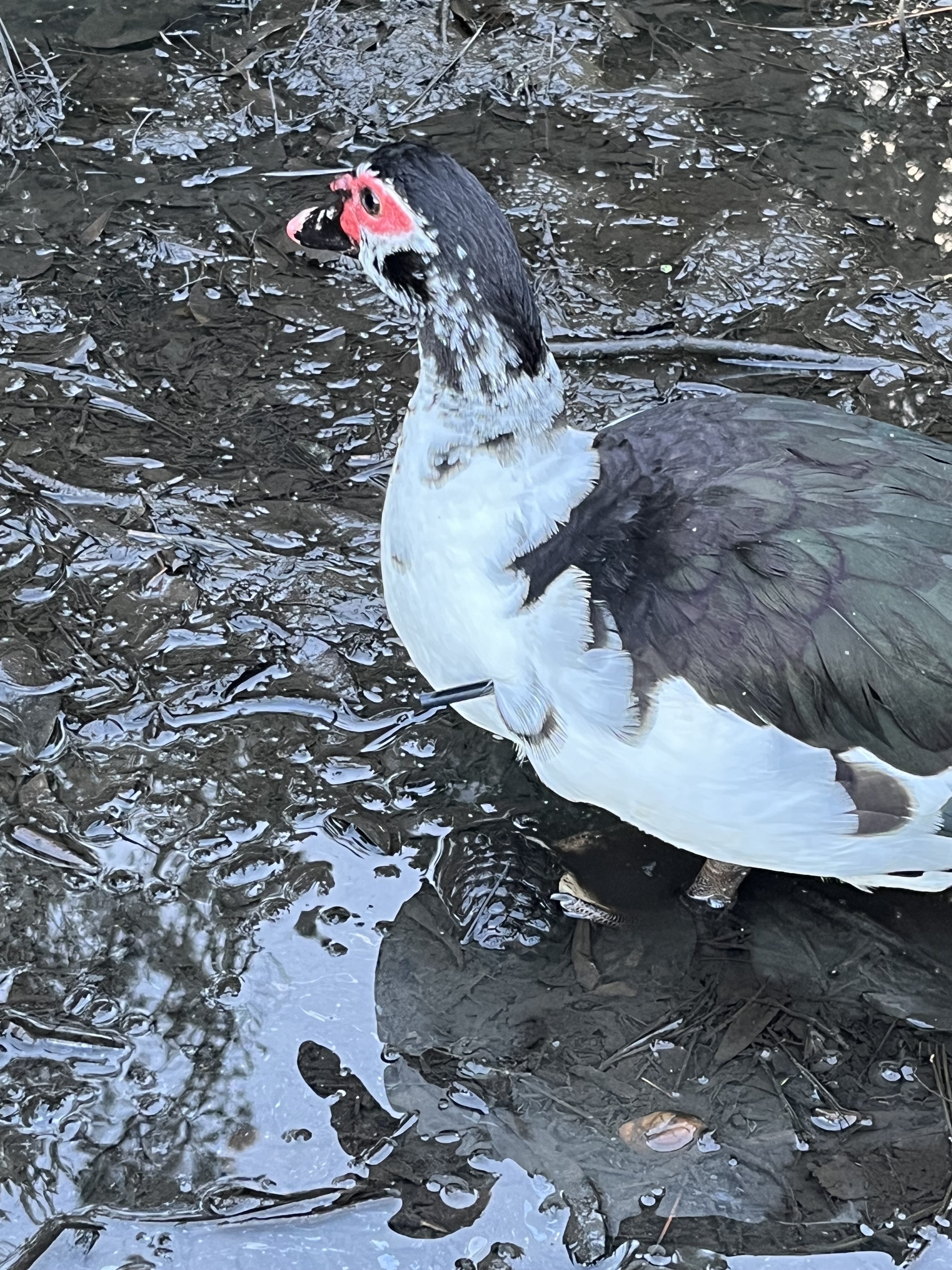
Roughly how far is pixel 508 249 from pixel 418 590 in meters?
0.80

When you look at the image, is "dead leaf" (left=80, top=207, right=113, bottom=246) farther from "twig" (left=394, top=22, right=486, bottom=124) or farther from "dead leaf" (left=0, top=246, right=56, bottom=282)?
"twig" (left=394, top=22, right=486, bottom=124)

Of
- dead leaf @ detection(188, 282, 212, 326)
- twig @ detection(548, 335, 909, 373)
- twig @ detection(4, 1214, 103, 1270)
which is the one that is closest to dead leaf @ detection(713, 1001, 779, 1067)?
twig @ detection(4, 1214, 103, 1270)

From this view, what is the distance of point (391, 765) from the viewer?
3.72 m

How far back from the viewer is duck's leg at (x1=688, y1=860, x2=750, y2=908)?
3451 mm

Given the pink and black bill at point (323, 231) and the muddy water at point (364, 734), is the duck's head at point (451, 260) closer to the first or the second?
the pink and black bill at point (323, 231)

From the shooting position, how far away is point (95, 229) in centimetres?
518

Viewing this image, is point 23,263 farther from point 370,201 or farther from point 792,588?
point 792,588

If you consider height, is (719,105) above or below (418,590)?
above

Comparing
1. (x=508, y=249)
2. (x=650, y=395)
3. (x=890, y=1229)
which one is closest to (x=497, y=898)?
(x=890, y=1229)

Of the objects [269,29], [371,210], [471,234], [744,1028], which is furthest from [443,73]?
[744,1028]

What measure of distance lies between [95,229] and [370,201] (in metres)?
2.43

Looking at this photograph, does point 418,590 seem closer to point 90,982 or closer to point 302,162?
point 90,982

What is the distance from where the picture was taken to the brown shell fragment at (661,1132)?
305 centimetres

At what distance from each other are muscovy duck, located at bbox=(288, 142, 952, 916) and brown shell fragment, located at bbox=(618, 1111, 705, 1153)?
0.59m
